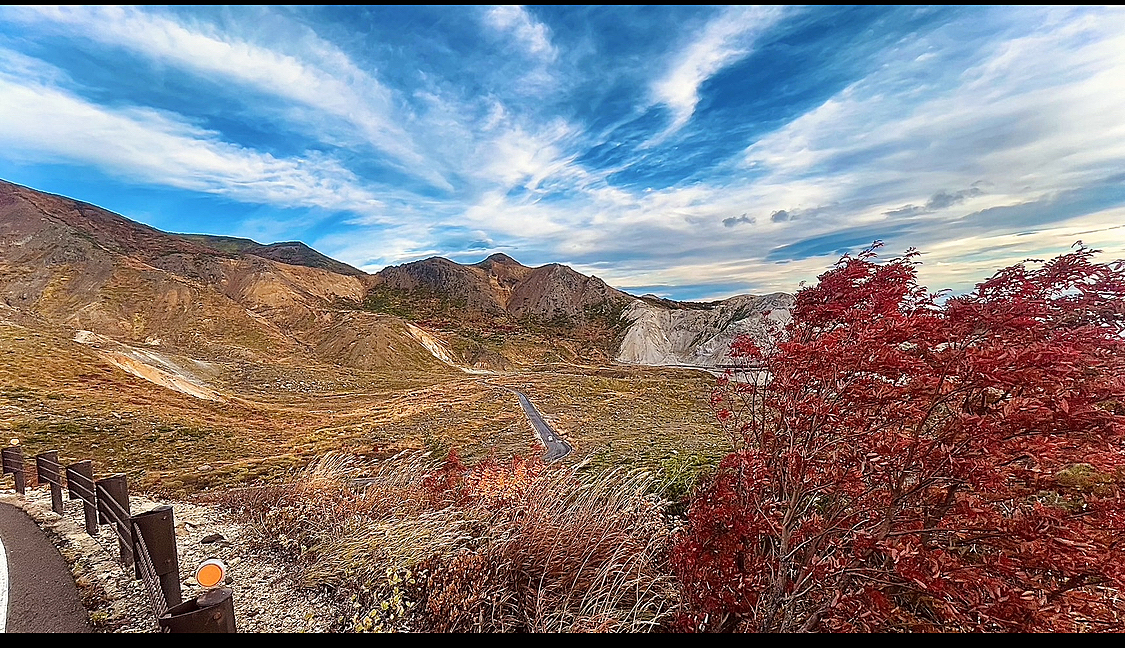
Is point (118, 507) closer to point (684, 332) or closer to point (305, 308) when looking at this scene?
point (305, 308)

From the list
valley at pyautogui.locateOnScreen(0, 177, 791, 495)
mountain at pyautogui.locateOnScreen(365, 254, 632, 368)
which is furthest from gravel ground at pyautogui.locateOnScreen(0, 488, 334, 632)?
mountain at pyautogui.locateOnScreen(365, 254, 632, 368)

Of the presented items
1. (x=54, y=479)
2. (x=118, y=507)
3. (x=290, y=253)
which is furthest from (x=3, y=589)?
(x=290, y=253)

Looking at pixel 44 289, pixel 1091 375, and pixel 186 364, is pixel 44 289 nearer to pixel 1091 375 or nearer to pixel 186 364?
pixel 186 364

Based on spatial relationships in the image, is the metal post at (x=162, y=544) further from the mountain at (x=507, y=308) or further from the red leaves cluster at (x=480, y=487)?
the mountain at (x=507, y=308)

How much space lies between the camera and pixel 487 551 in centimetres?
361

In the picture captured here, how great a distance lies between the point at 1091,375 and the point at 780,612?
7.66 ft

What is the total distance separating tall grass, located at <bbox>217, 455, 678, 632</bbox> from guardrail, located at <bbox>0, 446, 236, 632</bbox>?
3.15 ft

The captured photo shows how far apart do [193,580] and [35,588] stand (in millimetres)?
948

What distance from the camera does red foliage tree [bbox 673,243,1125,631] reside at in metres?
2.79

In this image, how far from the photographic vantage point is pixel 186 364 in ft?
75.6

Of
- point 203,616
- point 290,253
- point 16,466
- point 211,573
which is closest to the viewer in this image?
point 203,616

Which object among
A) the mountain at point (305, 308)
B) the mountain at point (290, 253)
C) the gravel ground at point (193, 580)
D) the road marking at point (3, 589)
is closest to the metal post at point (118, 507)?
the gravel ground at point (193, 580)

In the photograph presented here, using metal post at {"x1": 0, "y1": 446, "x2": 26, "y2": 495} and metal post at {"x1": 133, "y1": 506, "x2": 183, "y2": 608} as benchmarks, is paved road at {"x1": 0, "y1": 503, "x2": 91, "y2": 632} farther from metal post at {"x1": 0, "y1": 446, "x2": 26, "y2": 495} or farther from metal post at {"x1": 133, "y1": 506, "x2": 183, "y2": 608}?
→ metal post at {"x1": 0, "y1": 446, "x2": 26, "y2": 495}

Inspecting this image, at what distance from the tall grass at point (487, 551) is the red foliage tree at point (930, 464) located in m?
0.52
